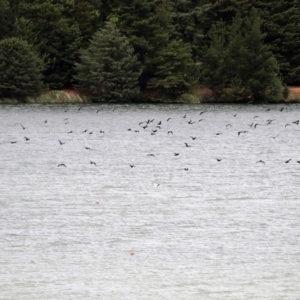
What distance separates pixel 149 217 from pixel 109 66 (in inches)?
2659

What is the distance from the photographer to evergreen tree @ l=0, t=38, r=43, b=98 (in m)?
97.8

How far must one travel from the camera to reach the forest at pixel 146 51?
3932 inches

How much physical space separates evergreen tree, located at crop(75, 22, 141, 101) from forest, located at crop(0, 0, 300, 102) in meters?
0.09

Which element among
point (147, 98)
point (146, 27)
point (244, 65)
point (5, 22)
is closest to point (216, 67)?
point (244, 65)

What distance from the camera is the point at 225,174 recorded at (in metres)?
45.6

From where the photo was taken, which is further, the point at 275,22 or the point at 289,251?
the point at 275,22

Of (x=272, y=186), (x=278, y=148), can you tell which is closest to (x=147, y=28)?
(x=278, y=148)

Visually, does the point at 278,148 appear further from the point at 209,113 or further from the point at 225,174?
the point at 209,113

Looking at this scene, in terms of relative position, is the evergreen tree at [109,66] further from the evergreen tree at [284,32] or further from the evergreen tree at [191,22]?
the evergreen tree at [284,32]

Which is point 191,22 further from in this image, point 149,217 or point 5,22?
point 149,217

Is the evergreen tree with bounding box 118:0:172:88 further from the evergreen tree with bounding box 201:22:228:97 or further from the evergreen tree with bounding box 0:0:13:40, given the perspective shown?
the evergreen tree with bounding box 0:0:13:40

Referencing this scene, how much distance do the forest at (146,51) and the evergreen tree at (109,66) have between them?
0.31 ft

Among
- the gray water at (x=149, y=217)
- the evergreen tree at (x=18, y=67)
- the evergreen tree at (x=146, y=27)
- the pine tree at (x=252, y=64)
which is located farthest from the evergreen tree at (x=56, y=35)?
the gray water at (x=149, y=217)

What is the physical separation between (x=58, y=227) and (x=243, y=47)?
70.8 metres
